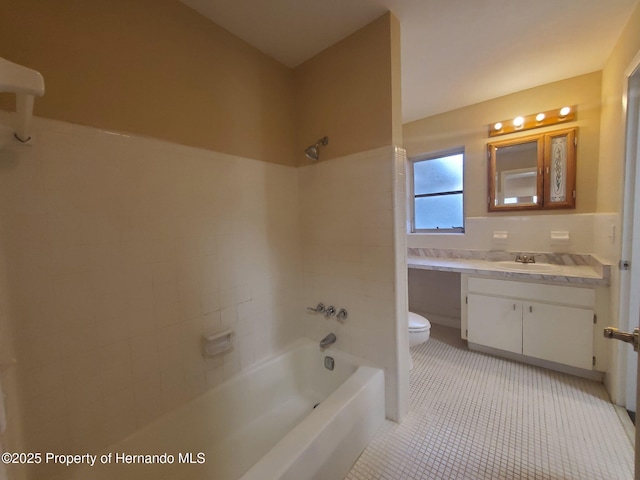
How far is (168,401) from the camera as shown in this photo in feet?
4.27

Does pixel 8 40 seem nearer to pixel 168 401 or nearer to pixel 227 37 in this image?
pixel 227 37

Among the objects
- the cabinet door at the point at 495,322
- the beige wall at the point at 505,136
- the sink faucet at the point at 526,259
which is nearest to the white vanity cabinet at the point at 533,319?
the cabinet door at the point at 495,322

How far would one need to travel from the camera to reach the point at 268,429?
5.08 feet

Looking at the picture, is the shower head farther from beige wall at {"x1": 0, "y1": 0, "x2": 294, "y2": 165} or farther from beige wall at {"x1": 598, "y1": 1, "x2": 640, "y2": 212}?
beige wall at {"x1": 598, "y1": 1, "x2": 640, "y2": 212}

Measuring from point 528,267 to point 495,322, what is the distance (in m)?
0.60

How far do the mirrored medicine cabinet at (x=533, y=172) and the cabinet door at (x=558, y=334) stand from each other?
937mm

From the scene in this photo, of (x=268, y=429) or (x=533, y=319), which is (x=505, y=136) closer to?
(x=533, y=319)

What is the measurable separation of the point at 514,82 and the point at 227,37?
232 cm

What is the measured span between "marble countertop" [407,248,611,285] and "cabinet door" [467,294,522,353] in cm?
24

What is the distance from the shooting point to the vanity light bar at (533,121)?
2117 mm

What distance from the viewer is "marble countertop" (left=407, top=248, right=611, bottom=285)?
1.79m

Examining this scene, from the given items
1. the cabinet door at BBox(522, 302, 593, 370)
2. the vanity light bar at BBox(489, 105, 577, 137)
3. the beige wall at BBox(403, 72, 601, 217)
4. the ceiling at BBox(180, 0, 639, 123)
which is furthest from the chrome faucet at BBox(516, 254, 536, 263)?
the ceiling at BBox(180, 0, 639, 123)

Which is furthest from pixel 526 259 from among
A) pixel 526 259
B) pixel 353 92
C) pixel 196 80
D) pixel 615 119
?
pixel 196 80

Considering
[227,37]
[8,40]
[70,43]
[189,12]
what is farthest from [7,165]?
[227,37]
